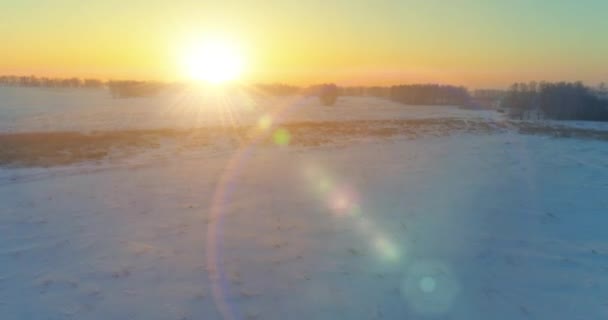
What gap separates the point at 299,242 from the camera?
672 centimetres

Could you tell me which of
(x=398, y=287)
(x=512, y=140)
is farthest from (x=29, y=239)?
(x=512, y=140)

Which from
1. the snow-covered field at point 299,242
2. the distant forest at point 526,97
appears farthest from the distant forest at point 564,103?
the snow-covered field at point 299,242

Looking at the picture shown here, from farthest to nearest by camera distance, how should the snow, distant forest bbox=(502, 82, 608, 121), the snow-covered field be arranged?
1. distant forest bbox=(502, 82, 608, 121)
2. the snow
3. the snow-covered field

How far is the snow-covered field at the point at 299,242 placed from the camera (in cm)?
488

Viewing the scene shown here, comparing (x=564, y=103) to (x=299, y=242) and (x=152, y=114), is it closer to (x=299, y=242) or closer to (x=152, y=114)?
(x=152, y=114)

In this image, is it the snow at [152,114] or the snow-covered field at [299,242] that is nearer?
the snow-covered field at [299,242]

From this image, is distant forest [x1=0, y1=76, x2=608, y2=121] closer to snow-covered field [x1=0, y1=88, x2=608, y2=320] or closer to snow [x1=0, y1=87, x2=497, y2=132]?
snow [x1=0, y1=87, x2=497, y2=132]

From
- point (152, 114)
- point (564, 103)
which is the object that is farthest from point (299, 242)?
point (564, 103)

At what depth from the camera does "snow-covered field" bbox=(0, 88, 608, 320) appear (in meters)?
4.88

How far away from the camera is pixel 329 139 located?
780 inches

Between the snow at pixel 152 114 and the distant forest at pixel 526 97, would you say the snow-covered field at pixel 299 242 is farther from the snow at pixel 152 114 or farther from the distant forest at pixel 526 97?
the distant forest at pixel 526 97

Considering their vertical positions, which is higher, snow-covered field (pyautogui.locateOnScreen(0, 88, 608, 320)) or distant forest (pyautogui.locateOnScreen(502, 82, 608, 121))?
distant forest (pyautogui.locateOnScreen(502, 82, 608, 121))

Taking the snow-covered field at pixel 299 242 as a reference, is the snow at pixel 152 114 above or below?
above

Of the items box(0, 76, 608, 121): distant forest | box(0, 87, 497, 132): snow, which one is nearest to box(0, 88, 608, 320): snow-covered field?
box(0, 87, 497, 132): snow
